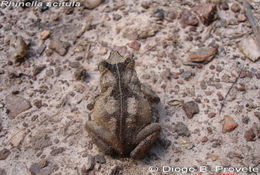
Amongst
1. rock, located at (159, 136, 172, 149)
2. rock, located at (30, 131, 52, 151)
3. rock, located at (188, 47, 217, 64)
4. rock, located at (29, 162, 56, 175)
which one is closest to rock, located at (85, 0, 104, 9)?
rock, located at (188, 47, 217, 64)

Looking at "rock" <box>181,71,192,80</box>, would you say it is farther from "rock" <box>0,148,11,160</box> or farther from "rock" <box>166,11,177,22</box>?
"rock" <box>0,148,11,160</box>

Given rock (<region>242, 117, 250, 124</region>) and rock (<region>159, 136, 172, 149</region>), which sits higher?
rock (<region>242, 117, 250, 124</region>)

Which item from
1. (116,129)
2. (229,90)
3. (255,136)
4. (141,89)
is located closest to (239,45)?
(229,90)

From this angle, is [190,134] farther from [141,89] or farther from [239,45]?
[239,45]

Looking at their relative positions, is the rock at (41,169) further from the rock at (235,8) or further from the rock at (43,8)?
the rock at (235,8)

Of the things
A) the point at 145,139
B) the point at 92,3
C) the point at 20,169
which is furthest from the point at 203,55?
the point at 20,169

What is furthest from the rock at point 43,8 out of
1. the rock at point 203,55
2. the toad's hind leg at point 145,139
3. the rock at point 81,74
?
the toad's hind leg at point 145,139
